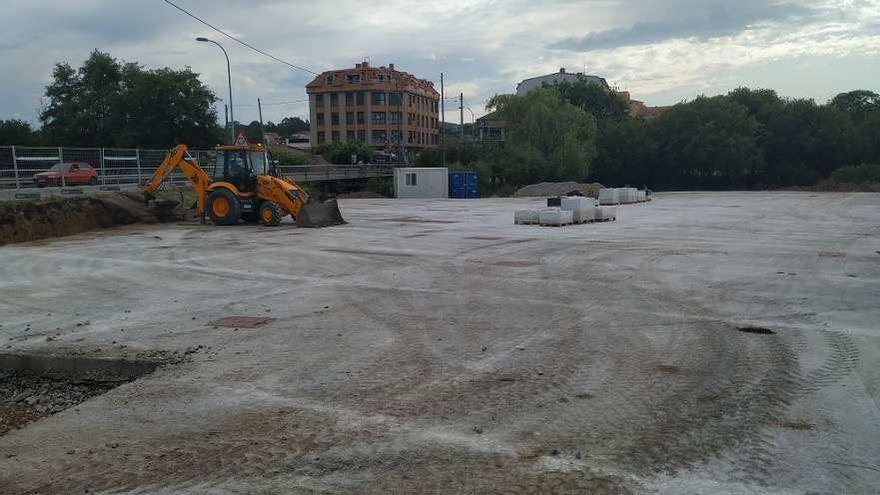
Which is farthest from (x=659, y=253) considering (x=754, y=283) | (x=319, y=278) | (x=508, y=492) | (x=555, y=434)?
(x=508, y=492)

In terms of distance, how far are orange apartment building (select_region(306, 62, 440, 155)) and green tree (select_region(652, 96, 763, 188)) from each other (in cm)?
5566

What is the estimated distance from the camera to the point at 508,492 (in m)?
4.25

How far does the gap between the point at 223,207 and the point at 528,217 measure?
12.1 meters

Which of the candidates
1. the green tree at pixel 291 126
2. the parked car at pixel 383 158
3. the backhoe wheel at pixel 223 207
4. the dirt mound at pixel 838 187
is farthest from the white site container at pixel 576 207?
the green tree at pixel 291 126

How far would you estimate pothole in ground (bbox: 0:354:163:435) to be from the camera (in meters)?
6.66

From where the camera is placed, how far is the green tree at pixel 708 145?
78938 mm

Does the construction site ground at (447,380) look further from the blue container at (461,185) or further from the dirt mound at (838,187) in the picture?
the dirt mound at (838,187)

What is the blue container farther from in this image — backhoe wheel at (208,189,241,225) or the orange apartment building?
the orange apartment building

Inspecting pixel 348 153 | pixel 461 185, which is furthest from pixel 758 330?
pixel 348 153

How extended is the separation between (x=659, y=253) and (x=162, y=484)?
49.3 ft

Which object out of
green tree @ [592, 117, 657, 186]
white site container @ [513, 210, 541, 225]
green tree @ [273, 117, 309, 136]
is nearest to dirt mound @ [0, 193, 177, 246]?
white site container @ [513, 210, 541, 225]

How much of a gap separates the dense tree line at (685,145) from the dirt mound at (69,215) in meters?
49.1

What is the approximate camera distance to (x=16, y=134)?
68.3 meters

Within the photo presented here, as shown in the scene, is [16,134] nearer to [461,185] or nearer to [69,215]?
[461,185]
